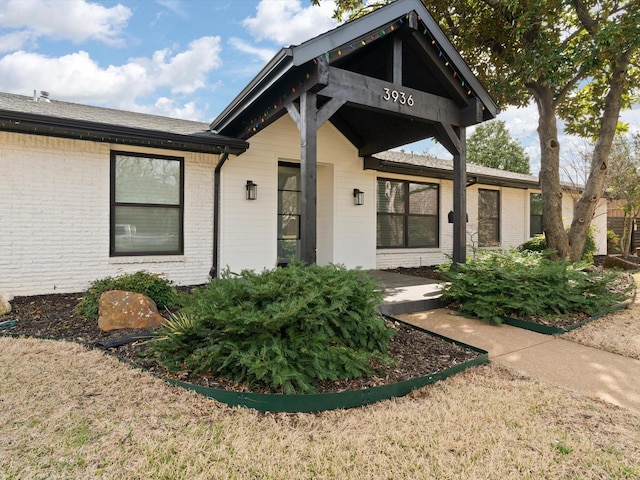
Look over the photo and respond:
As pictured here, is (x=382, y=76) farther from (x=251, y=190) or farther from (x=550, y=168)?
(x=550, y=168)

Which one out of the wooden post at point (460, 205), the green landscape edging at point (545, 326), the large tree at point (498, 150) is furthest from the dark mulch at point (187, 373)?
the large tree at point (498, 150)

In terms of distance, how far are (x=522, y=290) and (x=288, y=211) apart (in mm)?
4734

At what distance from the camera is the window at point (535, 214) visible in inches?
458

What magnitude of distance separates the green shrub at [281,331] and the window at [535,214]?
10.6 m

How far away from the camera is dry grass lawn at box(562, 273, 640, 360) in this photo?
146 inches

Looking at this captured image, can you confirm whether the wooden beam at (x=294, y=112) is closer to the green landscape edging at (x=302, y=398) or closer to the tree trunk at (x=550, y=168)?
the green landscape edging at (x=302, y=398)

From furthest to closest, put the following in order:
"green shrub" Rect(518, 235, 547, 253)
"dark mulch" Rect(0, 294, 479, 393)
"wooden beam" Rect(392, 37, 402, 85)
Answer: "green shrub" Rect(518, 235, 547, 253)
"wooden beam" Rect(392, 37, 402, 85)
"dark mulch" Rect(0, 294, 479, 393)

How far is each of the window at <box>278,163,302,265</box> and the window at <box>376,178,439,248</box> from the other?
2092 millimetres

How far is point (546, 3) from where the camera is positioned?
647 cm

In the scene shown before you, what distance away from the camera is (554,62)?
6324 mm

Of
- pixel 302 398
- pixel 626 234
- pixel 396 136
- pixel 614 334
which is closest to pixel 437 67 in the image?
pixel 396 136

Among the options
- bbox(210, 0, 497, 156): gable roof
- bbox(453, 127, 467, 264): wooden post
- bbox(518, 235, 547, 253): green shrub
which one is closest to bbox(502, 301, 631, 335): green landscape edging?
bbox(453, 127, 467, 264): wooden post

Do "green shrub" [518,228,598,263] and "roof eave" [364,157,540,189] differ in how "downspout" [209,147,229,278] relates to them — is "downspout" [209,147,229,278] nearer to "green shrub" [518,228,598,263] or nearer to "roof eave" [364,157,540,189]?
"roof eave" [364,157,540,189]

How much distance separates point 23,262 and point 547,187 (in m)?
9.75
